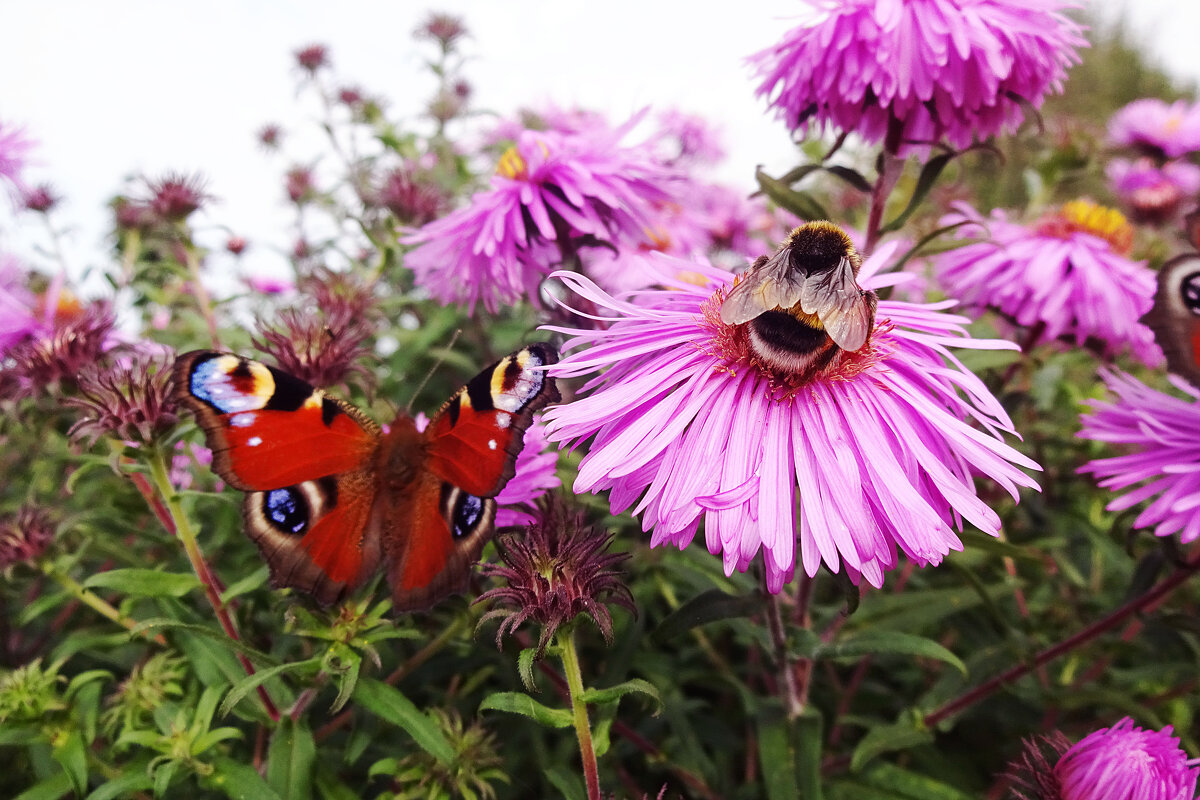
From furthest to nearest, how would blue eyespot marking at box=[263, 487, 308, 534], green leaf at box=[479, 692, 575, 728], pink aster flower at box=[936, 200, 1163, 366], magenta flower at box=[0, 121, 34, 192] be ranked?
magenta flower at box=[0, 121, 34, 192] < pink aster flower at box=[936, 200, 1163, 366] < blue eyespot marking at box=[263, 487, 308, 534] < green leaf at box=[479, 692, 575, 728]

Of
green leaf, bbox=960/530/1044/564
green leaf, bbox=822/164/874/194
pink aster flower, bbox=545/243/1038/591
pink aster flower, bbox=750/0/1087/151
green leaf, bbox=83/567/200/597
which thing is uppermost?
pink aster flower, bbox=750/0/1087/151

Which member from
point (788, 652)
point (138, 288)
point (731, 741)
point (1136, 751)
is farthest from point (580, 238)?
point (138, 288)

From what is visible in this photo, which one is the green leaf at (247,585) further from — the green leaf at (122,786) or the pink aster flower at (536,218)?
the pink aster flower at (536,218)

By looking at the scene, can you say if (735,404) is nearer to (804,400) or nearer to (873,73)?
(804,400)

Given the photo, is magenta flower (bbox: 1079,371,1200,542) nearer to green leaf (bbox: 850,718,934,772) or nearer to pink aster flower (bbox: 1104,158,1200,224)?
green leaf (bbox: 850,718,934,772)

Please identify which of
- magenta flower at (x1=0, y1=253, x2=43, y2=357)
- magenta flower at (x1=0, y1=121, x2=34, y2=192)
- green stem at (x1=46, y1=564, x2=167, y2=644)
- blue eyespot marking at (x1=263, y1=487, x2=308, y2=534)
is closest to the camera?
blue eyespot marking at (x1=263, y1=487, x2=308, y2=534)

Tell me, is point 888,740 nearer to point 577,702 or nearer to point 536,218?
point 577,702

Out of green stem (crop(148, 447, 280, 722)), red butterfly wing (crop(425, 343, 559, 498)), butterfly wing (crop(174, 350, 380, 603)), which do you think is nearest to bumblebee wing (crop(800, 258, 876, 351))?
red butterfly wing (crop(425, 343, 559, 498))
